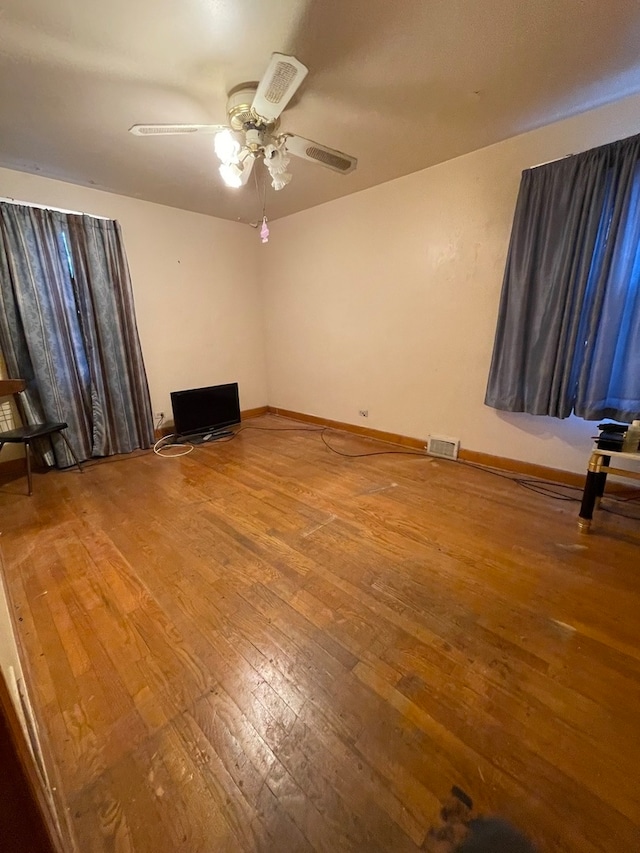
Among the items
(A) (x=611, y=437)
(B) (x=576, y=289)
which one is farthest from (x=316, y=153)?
(A) (x=611, y=437)

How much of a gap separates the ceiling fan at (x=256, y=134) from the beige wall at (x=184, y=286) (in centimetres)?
179

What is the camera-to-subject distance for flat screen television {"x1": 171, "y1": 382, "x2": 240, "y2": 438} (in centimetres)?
354

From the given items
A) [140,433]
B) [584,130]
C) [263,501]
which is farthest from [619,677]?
[140,433]

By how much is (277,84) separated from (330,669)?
2.35 metres

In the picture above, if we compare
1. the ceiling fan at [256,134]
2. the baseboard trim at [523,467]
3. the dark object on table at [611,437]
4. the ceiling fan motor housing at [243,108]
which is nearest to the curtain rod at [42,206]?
the ceiling fan at [256,134]

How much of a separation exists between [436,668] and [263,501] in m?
1.49

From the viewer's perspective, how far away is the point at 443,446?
3119mm

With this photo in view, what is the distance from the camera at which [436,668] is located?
1209 mm

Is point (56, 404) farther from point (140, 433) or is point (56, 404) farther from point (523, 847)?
point (523, 847)

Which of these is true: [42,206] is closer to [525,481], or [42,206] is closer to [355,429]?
[355,429]

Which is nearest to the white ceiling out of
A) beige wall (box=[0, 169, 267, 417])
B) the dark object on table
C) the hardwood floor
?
beige wall (box=[0, 169, 267, 417])

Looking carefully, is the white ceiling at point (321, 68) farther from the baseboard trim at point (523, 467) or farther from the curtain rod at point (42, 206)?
the baseboard trim at point (523, 467)

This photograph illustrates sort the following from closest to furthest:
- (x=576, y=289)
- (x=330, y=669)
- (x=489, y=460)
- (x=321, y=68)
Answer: (x=330, y=669) < (x=321, y=68) < (x=576, y=289) < (x=489, y=460)

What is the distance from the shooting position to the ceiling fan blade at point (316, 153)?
1.75 meters
